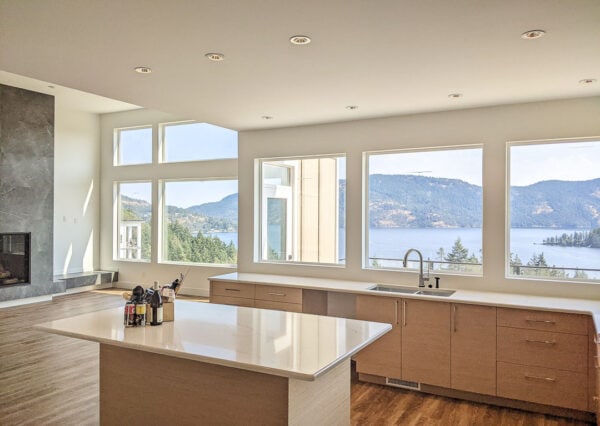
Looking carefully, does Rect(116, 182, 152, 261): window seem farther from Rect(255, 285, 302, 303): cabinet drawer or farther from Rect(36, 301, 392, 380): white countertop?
Rect(36, 301, 392, 380): white countertop

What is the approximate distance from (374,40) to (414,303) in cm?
228

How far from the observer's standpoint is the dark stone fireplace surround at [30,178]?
7.07 m

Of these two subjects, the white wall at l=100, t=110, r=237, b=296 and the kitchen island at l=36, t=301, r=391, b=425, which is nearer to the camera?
the kitchen island at l=36, t=301, r=391, b=425

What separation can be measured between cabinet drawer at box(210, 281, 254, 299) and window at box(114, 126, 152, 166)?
4.46 meters

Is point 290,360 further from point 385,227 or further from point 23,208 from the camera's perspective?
point 23,208

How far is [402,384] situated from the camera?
4.09 m

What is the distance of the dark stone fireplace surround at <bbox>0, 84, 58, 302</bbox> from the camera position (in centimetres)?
→ 707

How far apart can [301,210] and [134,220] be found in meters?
4.59

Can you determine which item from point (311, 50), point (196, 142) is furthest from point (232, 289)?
point (196, 142)

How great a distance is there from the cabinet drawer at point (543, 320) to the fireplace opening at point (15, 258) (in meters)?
A: 7.09

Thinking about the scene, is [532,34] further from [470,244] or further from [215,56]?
[470,244]

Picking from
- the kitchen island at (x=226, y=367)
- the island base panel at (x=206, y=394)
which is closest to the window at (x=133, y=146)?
the kitchen island at (x=226, y=367)

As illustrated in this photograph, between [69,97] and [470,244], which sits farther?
[69,97]

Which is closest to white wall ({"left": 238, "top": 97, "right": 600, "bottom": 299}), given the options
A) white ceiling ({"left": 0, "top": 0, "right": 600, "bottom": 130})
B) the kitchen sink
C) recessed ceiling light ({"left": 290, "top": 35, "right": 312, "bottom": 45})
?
the kitchen sink
